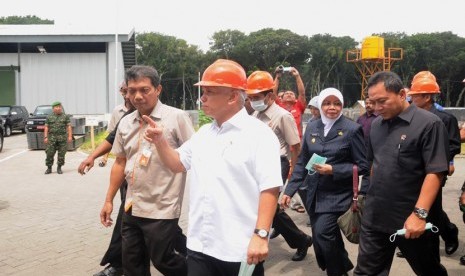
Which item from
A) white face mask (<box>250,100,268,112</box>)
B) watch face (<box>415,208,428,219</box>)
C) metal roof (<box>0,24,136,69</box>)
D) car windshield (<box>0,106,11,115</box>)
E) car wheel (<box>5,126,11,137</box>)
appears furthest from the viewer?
metal roof (<box>0,24,136,69</box>)

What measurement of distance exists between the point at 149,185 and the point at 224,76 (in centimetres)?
120

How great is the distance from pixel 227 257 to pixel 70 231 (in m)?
4.13

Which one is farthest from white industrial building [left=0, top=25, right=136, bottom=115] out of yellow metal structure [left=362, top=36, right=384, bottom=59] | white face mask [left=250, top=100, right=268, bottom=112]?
white face mask [left=250, top=100, right=268, bottom=112]

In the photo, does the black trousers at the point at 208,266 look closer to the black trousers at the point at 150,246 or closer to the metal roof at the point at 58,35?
the black trousers at the point at 150,246

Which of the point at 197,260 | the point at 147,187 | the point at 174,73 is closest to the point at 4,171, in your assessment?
the point at 147,187

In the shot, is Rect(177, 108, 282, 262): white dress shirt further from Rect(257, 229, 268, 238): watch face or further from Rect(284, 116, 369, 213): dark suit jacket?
Rect(284, 116, 369, 213): dark suit jacket

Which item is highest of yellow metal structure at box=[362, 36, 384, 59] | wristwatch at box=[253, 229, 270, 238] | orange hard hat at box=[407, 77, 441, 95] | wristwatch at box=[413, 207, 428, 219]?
yellow metal structure at box=[362, 36, 384, 59]

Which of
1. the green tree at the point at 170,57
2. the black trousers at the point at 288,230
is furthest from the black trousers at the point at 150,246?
the green tree at the point at 170,57

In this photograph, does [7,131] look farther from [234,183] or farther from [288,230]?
[234,183]

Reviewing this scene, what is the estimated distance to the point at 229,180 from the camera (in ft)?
7.73

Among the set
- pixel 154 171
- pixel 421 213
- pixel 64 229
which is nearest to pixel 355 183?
pixel 421 213

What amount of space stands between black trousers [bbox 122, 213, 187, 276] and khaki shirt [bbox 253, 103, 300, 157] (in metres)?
1.81

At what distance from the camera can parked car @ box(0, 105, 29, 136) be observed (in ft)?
75.3

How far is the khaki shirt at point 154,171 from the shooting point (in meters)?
3.22
